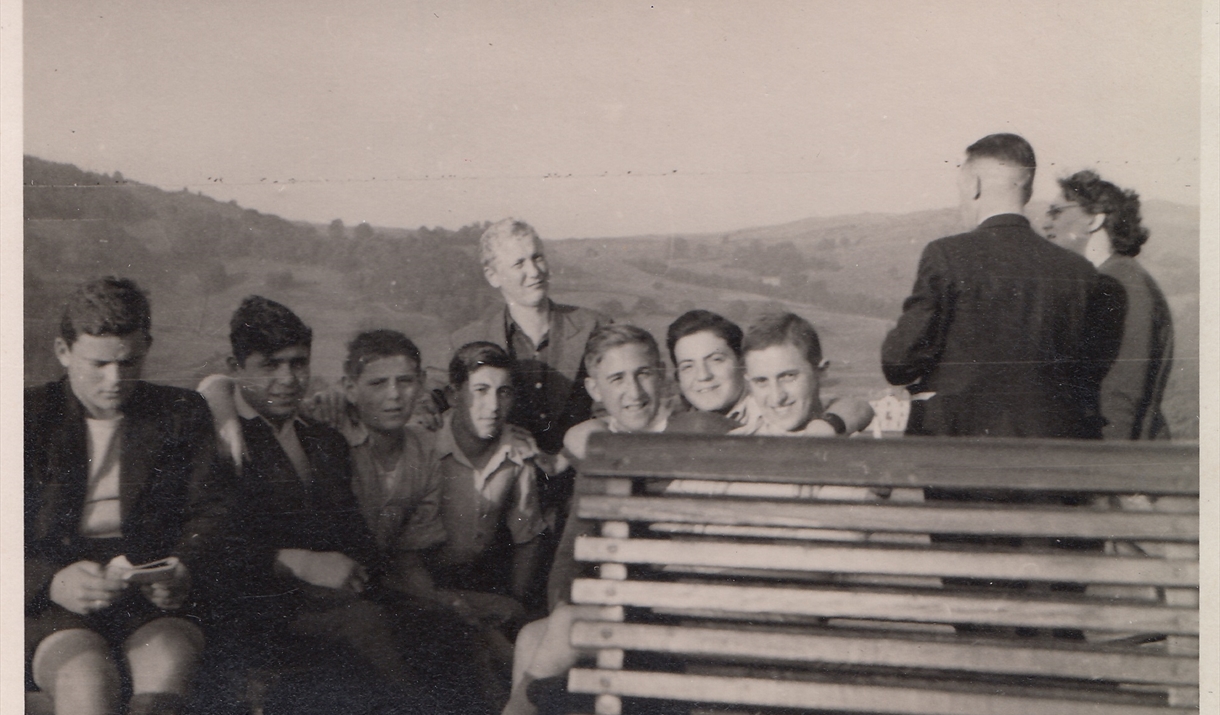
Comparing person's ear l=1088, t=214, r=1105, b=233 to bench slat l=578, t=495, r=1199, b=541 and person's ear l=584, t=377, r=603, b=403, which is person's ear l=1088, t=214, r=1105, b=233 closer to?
bench slat l=578, t=495, r=1199, b=541

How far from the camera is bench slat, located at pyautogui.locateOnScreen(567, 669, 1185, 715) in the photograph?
2.84m

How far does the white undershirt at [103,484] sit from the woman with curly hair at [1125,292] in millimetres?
3257

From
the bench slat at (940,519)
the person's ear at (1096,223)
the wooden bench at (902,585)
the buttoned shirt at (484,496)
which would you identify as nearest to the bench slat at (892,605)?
the wooden bench at (902,585)

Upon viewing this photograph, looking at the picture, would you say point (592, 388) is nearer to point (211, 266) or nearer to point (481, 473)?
point (481, 473)

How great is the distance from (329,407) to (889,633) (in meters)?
1.98

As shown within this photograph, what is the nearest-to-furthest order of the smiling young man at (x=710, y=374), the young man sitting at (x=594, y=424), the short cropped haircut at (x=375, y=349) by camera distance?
1. the young man sitting at (x=594, y=424)
2. the smiling young man at (x=710, y=374)
3. the short cropped haircut at (x=375, y=349)

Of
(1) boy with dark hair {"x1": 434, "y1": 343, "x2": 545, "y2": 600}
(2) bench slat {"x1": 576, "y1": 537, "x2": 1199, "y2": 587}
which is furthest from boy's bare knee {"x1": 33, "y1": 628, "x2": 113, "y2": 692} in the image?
(2) bench slat {"x1": 576, "y1": 537, "x2": 1199, "y2": 587}

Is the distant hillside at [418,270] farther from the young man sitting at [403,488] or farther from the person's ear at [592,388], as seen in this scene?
the person's ear at [592,388]

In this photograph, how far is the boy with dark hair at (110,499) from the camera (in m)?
3.33

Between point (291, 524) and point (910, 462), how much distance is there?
6.77 feet

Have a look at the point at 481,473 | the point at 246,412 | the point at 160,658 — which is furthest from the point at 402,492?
the point at 160,658

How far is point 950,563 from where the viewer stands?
2.81m

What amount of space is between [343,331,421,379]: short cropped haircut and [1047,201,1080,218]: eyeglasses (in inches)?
86.1

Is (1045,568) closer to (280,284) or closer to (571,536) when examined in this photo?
(571,536)
